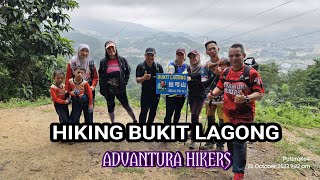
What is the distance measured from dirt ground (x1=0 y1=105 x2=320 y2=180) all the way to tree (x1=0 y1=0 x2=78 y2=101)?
3.59m

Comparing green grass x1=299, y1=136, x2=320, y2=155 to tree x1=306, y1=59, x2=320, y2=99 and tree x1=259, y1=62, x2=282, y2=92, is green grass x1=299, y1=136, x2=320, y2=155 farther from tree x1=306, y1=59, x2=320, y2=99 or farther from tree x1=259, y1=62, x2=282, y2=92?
tree x1=259, y1=62, x2=282, y2=92

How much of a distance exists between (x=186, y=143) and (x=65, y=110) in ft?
7.73

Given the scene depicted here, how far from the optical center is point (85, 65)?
4.54m

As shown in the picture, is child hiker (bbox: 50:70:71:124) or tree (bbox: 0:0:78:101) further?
tree (bbox: 0:0:78:101)

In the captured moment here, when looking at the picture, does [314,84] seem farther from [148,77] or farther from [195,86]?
[148,77]

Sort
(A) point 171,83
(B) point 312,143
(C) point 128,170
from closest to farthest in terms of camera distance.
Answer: (C) point 128,170, (A) point 171,83, (B) point 312,143

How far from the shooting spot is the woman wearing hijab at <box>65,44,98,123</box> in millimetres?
4373

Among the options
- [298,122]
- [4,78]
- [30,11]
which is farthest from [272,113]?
[4,78]

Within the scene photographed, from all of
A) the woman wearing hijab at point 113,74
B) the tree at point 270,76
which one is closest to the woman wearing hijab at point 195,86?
the woman wearing hijab at point 113,74

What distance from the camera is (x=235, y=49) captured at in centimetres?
307

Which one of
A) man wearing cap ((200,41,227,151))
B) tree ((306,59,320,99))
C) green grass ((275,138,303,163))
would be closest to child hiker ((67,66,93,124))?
man wearing cap ((200,41,227,151))

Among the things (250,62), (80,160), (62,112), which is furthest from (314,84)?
(80,160)

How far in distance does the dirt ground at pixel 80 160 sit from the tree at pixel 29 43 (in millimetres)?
3592

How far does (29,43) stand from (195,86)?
6898 mm
